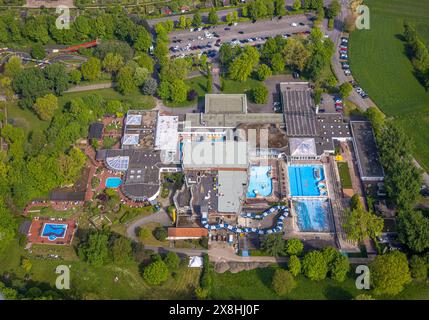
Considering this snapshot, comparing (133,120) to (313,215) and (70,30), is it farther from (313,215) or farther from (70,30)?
(313,215)

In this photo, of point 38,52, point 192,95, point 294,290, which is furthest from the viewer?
point 38,52

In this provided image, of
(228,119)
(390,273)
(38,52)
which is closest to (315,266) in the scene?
(390,273)

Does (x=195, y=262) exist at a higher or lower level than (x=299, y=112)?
lower

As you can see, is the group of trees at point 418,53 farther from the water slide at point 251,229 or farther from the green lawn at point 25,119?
the green lawn at point 25,119

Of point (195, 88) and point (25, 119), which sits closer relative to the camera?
point (25, 119)

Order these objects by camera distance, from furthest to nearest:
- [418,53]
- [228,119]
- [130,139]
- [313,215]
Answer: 1. [418,53]
2. [228,119]
3. [130,139]
4. [313,215]
